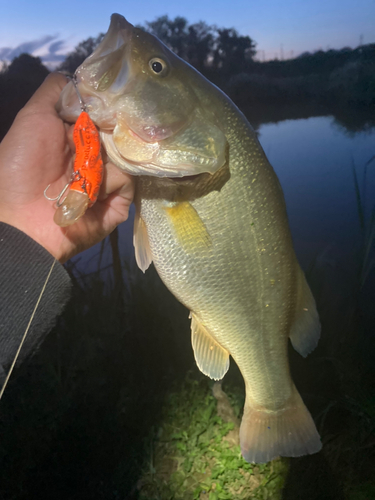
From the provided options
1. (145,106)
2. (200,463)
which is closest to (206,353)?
(145,106)

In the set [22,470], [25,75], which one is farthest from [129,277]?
[25,75]

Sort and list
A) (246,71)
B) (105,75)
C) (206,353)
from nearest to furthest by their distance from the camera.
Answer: (105,75) → (206,353) → (246,71)

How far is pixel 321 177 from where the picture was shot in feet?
9.50

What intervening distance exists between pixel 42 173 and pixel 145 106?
1.44 feet

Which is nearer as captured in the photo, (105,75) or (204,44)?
(105,75)

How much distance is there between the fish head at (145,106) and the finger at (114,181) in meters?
0.14

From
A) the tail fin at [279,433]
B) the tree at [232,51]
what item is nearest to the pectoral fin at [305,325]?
the tail fin at [279,433]

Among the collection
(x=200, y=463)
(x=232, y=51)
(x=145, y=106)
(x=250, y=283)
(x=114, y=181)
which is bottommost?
(x=200, y=463)

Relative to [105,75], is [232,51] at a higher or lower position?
higher

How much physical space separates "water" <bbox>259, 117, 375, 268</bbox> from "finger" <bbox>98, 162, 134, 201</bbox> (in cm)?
207

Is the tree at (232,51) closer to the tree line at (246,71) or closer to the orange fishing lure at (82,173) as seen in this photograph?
the tree line at (246,71)

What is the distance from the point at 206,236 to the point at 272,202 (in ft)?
0.75

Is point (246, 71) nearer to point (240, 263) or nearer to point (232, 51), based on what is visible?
point (232, 51)

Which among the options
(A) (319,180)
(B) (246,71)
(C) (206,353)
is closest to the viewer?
(C) (206,353)
